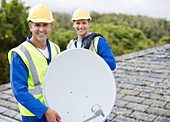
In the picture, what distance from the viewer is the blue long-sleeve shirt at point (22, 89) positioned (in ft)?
5.63

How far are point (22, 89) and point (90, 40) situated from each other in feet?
3.48

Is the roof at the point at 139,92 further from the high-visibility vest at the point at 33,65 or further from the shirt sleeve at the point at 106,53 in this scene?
the high-visibility vest at the point at 33,65

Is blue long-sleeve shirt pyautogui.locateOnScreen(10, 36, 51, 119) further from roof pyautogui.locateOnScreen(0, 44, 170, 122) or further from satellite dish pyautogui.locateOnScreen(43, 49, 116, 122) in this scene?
roof pyautogui.locateOnScreen(0, 44, 170, 122)

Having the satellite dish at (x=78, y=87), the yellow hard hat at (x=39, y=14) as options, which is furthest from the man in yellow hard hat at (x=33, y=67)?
the satellite dish at (x=78, y=87)

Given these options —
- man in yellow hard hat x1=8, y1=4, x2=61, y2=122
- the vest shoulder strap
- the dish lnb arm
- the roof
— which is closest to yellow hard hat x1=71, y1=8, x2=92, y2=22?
the vest shoulder strap

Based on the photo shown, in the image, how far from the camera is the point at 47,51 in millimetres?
2074

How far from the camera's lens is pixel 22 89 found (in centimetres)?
174

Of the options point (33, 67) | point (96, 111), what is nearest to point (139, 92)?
point (96, 111)

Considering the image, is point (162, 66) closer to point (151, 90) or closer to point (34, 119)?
point (151, 90)

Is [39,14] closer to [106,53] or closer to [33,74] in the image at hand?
[33,74]

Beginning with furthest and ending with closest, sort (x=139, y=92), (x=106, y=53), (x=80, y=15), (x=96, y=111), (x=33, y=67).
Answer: (x=139, y=92)
(x=80, y=15)
(x=106, y=53)
(x=33, y=67)
(x=96, y=111)

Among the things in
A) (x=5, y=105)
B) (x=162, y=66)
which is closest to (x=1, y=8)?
(x=5, y=105)

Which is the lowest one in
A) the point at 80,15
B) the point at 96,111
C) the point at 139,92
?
the point at 139,92

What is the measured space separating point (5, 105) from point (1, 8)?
5645 mm
